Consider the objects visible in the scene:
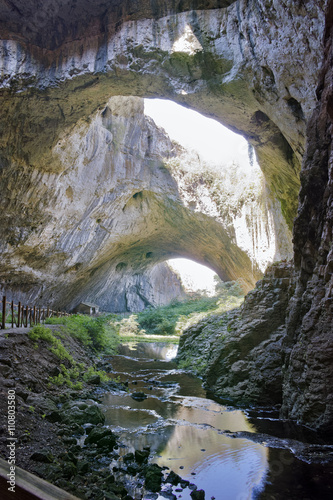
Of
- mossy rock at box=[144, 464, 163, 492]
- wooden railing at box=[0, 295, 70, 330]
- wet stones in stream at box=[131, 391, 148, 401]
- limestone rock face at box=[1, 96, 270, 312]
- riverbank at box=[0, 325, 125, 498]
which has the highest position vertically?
limestone rock face at box=[1, 96, 270, 312]

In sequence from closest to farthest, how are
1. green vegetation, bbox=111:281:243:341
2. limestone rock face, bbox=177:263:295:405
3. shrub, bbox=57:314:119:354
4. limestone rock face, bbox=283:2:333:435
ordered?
limestone rock face, bbox=283:2:333:435
limestone rock face, bbox=177:263:295:405
shrub, bbox=57:314:119:354
green vegetation, bbox=111:281:243:341

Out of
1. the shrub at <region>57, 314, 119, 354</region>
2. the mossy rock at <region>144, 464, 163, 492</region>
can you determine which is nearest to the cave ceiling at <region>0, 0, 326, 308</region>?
the shrub at <region>57, 314, 119, 354</region>

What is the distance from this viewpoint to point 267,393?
6707 millimetres

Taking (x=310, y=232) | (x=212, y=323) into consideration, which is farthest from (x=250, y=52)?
(x=212, y=323)

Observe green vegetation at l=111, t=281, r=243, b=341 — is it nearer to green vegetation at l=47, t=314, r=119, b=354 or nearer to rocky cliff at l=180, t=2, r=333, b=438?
green vegetation at l=47, t=314, r=119, b=354

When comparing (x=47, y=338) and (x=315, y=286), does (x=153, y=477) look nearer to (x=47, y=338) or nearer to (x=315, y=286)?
(x=315, y=286)

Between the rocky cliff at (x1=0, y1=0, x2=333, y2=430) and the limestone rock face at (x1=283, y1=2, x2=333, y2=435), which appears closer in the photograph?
the limestone rock face at (x1=283, y1=2, x2=333, y2=435)

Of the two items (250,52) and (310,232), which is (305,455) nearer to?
(310,232)

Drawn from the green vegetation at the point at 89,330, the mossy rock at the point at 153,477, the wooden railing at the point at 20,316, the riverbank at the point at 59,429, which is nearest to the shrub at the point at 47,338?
the riverbank at the point at 59,429

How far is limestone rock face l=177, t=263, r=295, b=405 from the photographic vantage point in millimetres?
6836

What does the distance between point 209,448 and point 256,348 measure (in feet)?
11.3

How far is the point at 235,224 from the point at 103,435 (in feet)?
57.1

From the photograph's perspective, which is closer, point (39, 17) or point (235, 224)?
point (39, 17)

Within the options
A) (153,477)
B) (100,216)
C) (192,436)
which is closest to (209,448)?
(192,436)
